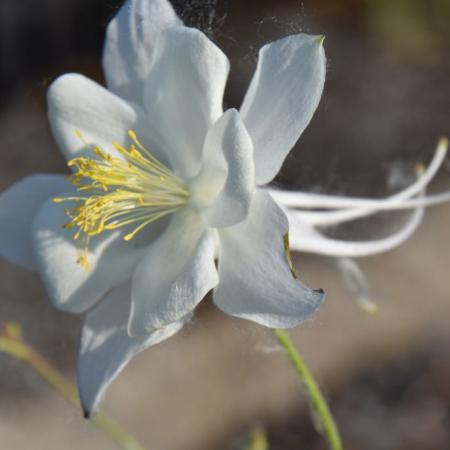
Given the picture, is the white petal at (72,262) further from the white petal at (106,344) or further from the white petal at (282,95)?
the white petal at (282,95)

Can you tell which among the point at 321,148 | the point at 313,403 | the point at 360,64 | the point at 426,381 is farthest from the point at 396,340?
the point at 313,403

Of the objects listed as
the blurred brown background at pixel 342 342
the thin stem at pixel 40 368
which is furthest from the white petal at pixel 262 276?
the blurred brown background at pixel 342 342

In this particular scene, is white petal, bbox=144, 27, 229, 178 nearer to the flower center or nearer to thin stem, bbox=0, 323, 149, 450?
the flower center

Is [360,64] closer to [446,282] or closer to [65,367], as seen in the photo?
[446,282]

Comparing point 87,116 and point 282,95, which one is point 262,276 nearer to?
point 282,95

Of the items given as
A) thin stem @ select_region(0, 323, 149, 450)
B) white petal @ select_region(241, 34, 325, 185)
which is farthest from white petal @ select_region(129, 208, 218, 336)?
thin stem @ select_region(0, 323, 149, 450)
